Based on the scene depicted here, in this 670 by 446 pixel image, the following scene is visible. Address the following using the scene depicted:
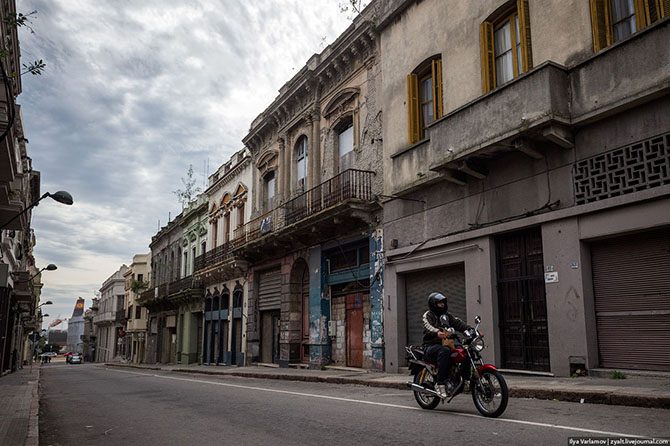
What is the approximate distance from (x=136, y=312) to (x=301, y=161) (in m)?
39.4

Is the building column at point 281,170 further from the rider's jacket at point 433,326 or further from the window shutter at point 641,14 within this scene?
the rider's jacket at point 433,326

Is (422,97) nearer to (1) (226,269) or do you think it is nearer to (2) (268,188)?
(2) (268,188)

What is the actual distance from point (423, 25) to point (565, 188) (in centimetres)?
705

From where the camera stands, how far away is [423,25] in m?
16.0

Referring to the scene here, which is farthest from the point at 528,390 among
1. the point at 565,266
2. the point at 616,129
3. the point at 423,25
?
the point at 423,25

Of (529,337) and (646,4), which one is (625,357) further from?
(646,4)

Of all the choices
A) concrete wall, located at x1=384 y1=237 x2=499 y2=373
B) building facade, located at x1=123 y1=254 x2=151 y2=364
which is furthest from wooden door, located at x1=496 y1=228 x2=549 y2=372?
building facade, located at x1=123 y1=254 x2=151 y2=364

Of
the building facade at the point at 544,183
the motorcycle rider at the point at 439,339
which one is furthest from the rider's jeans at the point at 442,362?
the building facade at the point at 544,183

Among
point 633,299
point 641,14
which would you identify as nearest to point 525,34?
point 641,14

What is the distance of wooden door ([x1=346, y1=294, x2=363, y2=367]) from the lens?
60.2ft

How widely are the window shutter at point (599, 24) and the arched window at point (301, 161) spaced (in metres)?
13.4

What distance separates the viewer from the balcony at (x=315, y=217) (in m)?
17.8

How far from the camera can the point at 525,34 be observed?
12.5 meters

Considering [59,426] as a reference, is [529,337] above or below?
above
